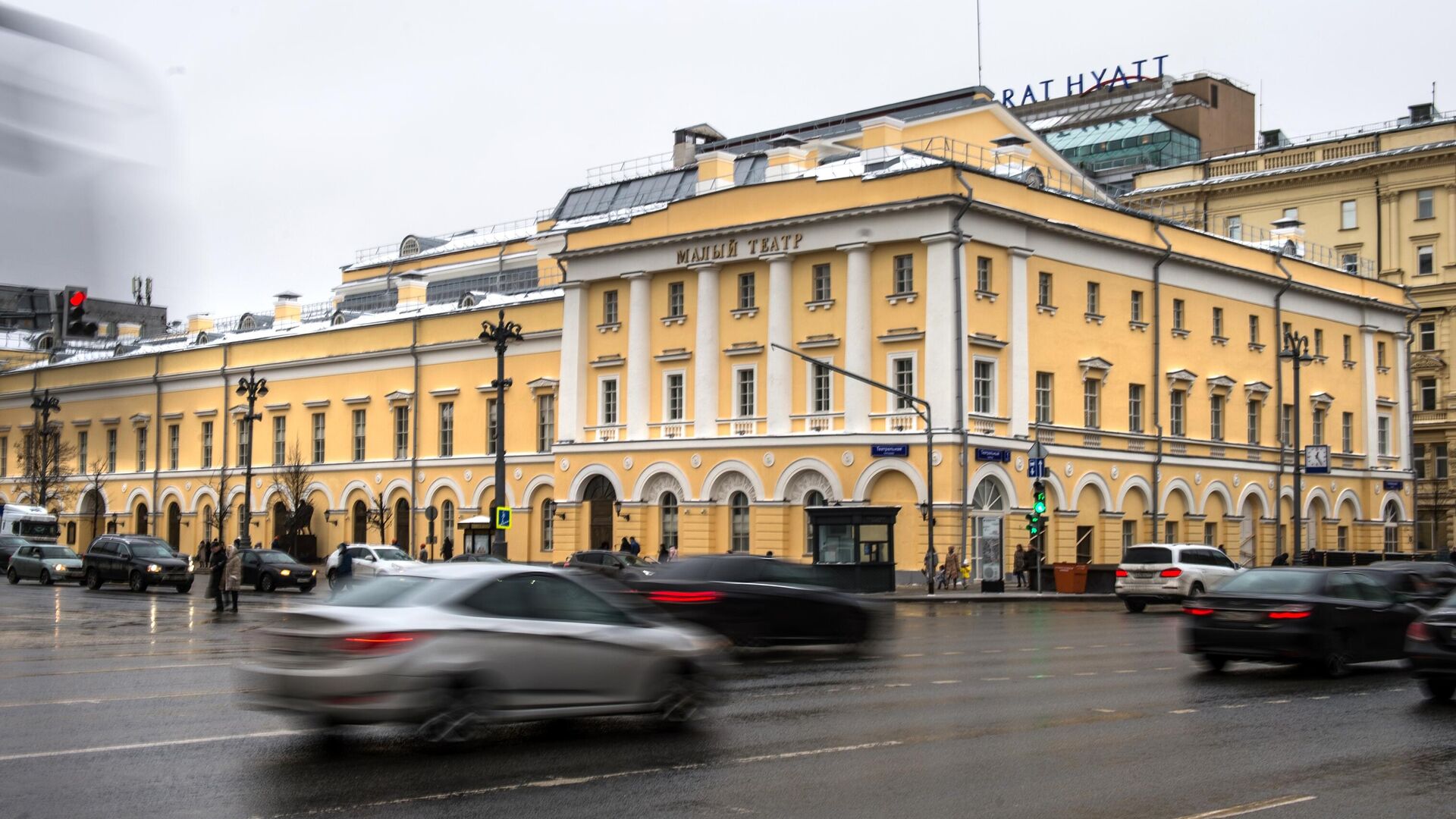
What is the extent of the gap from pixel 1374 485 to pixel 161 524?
60.2 m

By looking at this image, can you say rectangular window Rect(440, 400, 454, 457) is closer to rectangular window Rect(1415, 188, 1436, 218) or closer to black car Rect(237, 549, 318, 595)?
black car Rect(237, 549, 318, 595)

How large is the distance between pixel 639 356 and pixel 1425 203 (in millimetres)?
47632

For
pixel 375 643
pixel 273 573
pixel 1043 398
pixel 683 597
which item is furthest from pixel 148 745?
pixel 1043 398

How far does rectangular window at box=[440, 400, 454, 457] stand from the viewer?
69.7m

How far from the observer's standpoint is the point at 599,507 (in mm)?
61281

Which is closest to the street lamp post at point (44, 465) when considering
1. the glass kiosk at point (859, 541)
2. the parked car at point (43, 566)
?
the parked car at point (43, 566)

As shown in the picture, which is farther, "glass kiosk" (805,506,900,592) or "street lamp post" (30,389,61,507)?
"street lamp post" (30,389,61,507)

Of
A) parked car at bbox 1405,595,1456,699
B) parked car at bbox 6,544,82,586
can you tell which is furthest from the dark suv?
parked car at bbox 1405,595,1456,699

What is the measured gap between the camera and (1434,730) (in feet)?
50.1

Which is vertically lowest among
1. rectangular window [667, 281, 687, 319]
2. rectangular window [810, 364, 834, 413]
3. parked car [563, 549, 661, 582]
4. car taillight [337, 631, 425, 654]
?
parked car [563, 549, 661, 582]

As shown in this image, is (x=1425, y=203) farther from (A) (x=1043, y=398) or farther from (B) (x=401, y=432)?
(B) (x=401, y=432)

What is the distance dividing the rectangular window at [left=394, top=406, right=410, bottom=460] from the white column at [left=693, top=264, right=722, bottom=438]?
18.9 meters

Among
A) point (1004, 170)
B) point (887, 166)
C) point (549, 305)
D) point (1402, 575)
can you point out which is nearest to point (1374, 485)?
point (1004, 170)

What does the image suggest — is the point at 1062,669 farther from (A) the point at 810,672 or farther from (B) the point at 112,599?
(B) the point at 112,599
